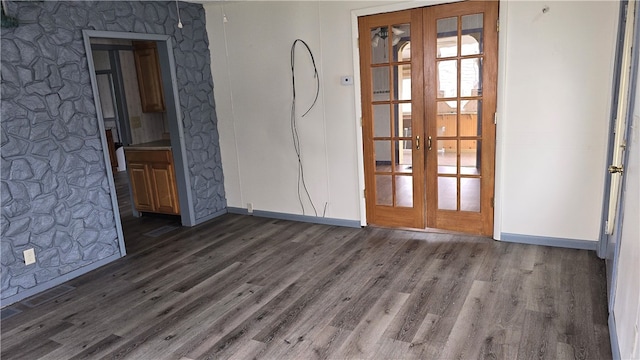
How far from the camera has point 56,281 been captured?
3582mm

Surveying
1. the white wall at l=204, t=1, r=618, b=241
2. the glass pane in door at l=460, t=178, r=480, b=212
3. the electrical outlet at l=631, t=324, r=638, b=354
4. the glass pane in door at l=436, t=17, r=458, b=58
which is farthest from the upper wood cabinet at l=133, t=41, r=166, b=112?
the electrical outlet at l=631, t=324, r=638, b=354

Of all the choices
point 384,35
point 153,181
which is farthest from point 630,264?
point 153,181

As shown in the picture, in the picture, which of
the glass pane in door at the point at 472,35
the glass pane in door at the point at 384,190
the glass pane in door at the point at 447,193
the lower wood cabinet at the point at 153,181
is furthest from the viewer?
the lower wood cabinet at the point at 153,181

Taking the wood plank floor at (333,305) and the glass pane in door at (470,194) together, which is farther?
the glass pane in door at (470,194)

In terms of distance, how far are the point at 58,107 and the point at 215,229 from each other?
6.62ft

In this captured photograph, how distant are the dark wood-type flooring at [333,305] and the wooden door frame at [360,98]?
1.24 feet

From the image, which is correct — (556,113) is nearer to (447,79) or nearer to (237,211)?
(447,79)

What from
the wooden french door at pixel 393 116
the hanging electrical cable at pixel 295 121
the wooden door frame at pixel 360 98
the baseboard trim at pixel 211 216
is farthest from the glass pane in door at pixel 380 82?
the baseboard trim at pixel 211 216

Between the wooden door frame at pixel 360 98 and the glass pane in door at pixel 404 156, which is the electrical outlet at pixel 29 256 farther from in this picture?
the glass pane in door at pixel 404 156

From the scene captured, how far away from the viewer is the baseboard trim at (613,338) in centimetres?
209

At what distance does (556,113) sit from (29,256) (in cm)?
443

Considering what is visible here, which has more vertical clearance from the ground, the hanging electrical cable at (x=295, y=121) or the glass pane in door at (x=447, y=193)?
the hanging electrical cable at (x=295, y=121)

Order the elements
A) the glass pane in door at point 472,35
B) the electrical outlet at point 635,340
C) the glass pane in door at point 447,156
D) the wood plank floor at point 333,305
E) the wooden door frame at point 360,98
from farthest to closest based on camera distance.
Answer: the glass pane in door at point 447,156 < the glass pane in door at point 472,35 < the wooden door frame at point 360,98 < the wood plank floor at point 333,305 < the electrical outlet at point 635,340

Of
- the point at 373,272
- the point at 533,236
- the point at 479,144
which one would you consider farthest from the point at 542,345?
the point at 479,144
